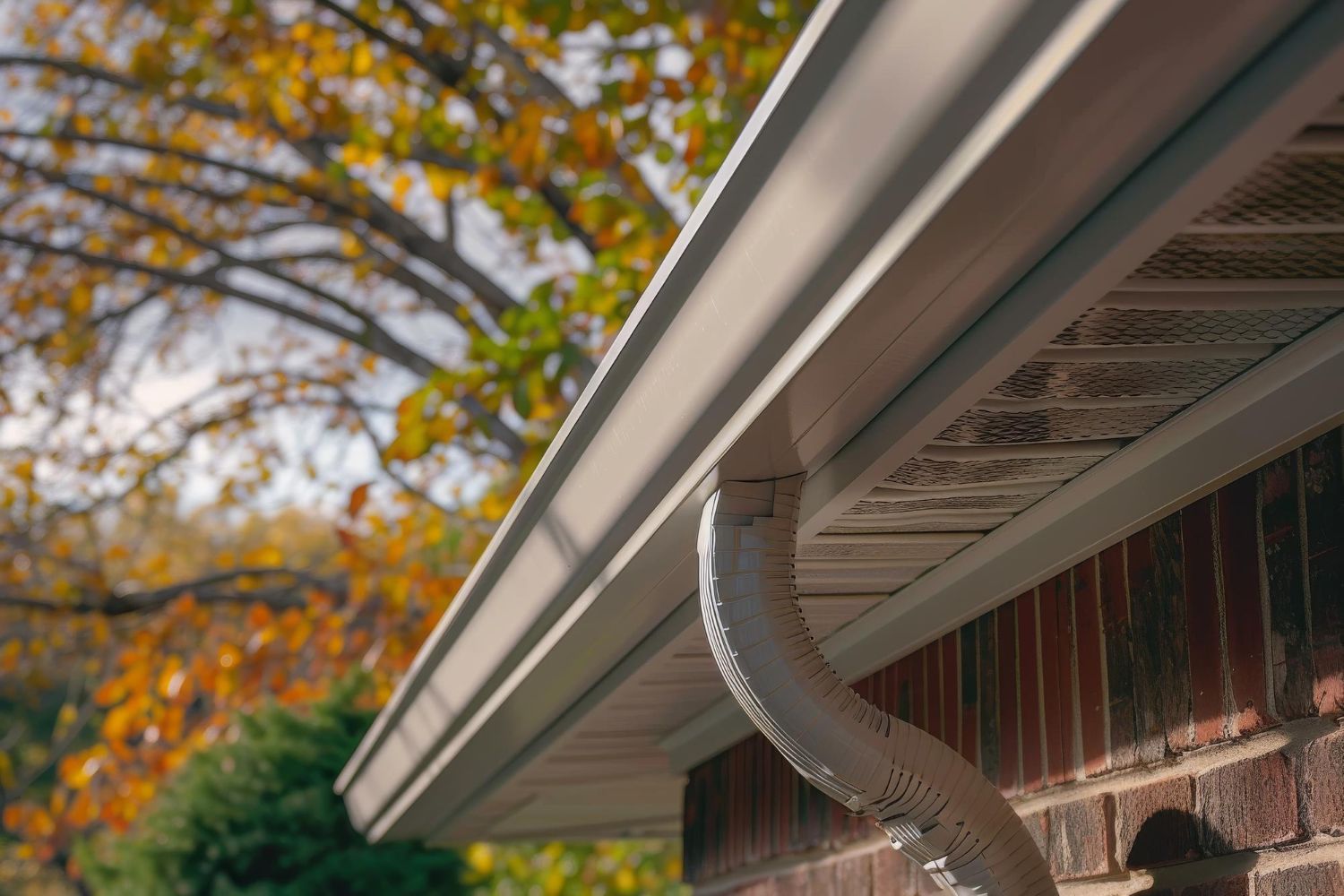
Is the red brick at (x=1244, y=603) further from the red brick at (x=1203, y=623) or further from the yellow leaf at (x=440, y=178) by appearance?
the yellow leaf at (x=440, y=178)

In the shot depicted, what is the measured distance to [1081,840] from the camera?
5.33 ft

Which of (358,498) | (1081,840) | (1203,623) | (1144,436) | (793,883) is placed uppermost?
(358,498)

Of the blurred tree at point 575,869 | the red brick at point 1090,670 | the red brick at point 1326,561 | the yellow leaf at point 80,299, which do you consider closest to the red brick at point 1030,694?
the red brick at point 1090,670

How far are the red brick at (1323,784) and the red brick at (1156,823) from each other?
0.17 metres

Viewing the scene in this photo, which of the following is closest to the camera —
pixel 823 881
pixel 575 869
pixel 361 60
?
pixel 823 881

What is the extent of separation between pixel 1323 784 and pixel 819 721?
490 millimetres

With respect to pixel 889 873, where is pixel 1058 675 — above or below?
above

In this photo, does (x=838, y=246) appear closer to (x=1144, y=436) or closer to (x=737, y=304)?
(x=737, y=304)

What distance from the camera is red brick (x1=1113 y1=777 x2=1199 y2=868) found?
141 centimetres

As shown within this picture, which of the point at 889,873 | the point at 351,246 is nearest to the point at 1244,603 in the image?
the point at 889,873

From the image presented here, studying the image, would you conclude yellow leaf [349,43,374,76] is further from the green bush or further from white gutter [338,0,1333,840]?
white gutter [338,0,1333,840]

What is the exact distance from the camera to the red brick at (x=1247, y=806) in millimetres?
1264

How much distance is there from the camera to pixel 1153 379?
123 cm

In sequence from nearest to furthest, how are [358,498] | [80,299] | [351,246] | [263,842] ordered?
1. [263,842]
2. [358,498]
3. [351,246]
4. [80,299]
